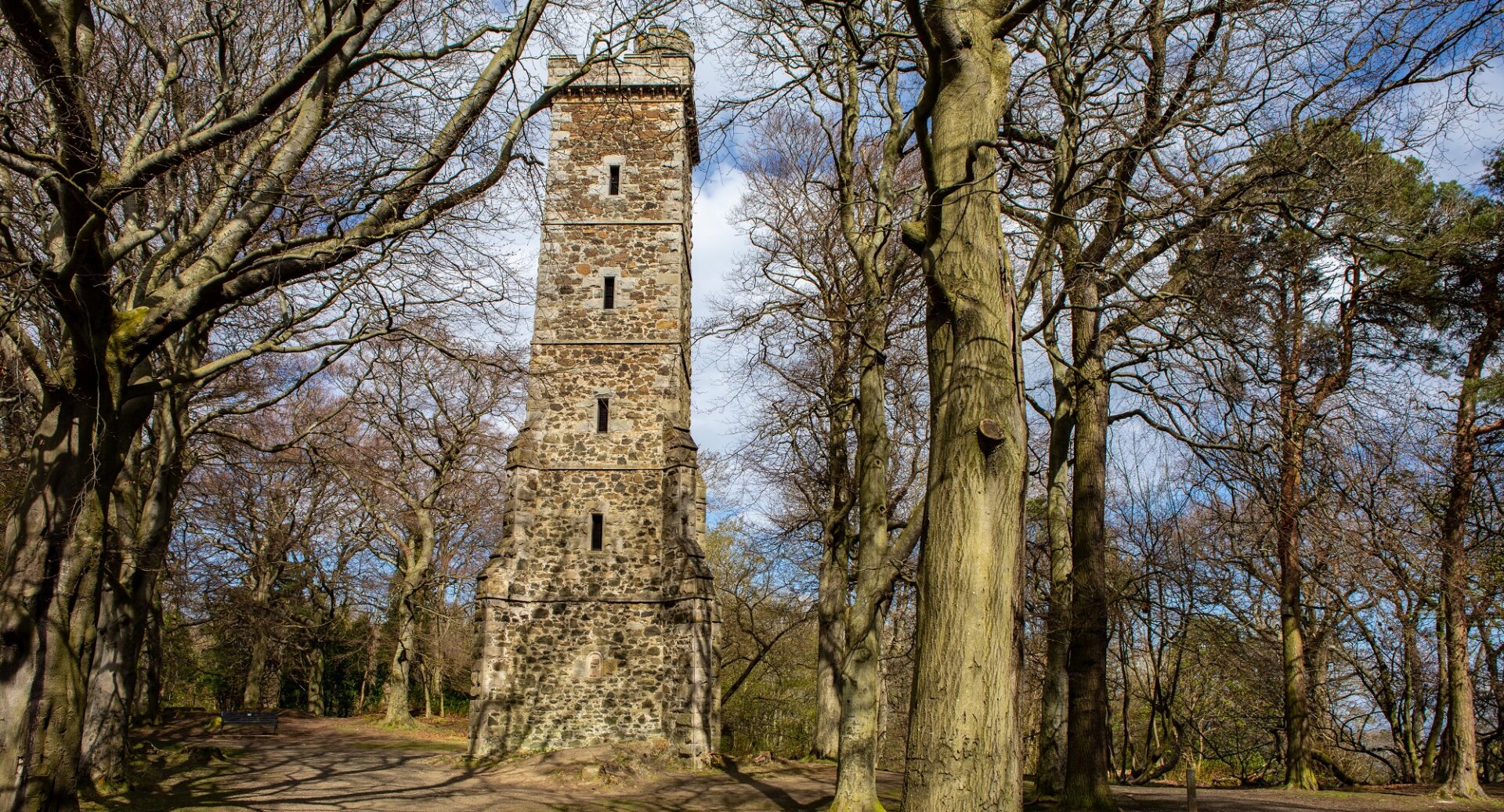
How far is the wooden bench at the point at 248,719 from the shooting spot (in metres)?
20.6

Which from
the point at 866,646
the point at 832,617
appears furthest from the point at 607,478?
the point at 866,646

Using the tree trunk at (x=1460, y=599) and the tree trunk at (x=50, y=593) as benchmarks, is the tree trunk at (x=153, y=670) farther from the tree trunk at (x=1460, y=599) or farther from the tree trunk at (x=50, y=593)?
the tree trunk at (x=1460, y=599)

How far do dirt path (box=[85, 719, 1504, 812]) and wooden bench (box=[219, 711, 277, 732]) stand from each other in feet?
9.85

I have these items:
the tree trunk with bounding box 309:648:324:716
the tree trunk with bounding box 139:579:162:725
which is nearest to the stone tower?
the tree trunk with bounding box 139:579:162:725

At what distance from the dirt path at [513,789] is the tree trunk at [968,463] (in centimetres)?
628

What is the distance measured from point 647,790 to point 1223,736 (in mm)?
15102

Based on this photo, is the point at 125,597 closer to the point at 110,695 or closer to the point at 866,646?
the point at 110,695

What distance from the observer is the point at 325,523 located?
2723cm

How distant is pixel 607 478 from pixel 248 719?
10.9m

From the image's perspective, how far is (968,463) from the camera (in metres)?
4.63

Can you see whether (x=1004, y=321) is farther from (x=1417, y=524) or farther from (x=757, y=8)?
(x=1417, y=524)

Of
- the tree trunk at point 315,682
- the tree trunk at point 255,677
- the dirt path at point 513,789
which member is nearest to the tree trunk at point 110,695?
the dirt path at point 513,789

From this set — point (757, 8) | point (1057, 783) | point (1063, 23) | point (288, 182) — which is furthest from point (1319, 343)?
point (288, 182)

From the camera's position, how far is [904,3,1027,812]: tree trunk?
14.0 ft
